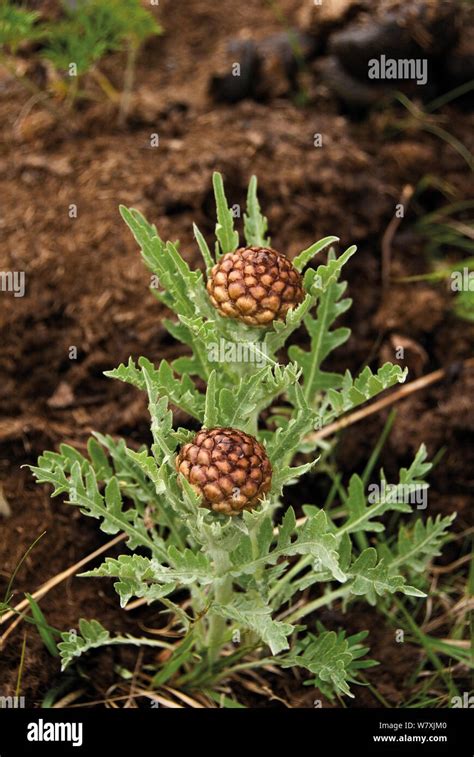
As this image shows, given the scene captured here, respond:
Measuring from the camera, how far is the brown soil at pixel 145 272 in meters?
2.68

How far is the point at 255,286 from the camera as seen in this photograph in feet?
6.68

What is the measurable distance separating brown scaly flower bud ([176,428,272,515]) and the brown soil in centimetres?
83

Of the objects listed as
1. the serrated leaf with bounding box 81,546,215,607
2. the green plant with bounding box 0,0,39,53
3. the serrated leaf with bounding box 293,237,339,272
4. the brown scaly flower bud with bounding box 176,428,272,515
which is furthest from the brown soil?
the serrated leaf with bounding box 293,237,339,272

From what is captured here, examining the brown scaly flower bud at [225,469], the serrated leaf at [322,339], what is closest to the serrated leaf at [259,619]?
the brown scaly flower bud at [225,469]

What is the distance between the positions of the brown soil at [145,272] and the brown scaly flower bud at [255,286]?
97cm

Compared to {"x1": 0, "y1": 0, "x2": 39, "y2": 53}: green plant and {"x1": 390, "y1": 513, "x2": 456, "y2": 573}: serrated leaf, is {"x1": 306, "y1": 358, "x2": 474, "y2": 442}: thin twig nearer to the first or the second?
{"x1": 390, "y1": 513, "x2": 456, "y2": 573}: serrated leaf

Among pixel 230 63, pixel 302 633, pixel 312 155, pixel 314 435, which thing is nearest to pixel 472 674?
pixel 302 633

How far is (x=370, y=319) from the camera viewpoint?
3.45 metres

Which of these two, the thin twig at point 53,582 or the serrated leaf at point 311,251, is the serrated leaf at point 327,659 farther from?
the serrated leaf at point 311,251

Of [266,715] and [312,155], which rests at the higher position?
[312,155]

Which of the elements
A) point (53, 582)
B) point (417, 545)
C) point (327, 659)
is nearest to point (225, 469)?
point (327, 659)

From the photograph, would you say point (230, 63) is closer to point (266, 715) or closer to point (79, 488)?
point (79, 488)

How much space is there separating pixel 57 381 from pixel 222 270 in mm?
1223

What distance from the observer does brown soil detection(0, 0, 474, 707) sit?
2679mm
